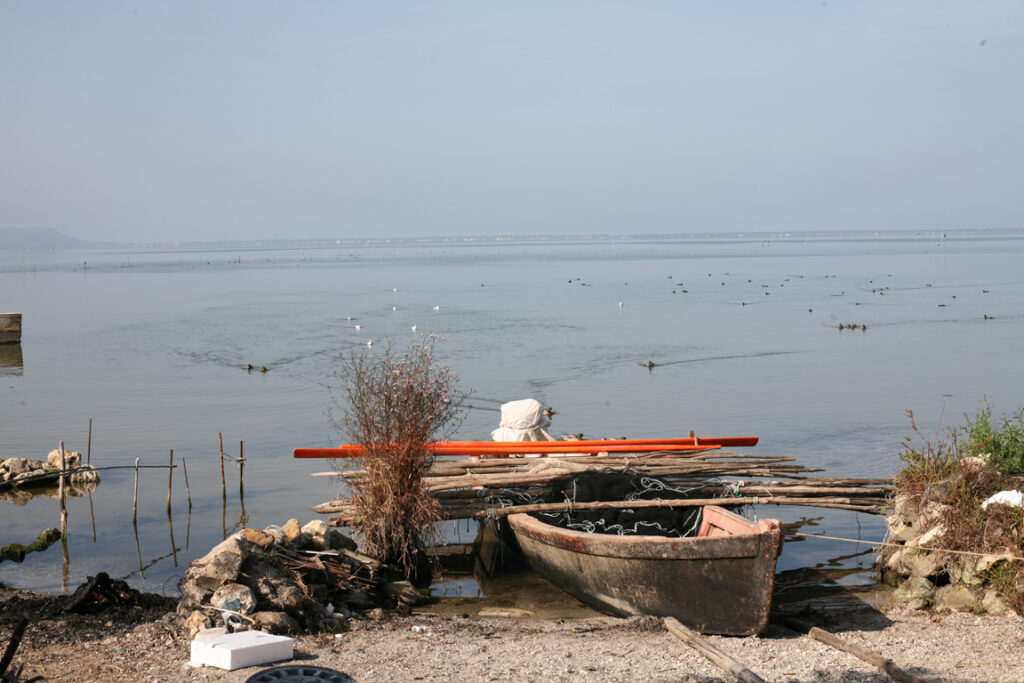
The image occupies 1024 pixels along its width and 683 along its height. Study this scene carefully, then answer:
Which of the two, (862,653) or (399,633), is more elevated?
(862,653)

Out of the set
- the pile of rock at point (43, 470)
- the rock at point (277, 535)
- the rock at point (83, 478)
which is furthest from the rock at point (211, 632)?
the rock at point (83, 478)

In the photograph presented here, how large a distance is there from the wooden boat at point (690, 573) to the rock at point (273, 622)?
329 centimetres

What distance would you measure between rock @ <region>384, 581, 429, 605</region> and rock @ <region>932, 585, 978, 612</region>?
227 inches

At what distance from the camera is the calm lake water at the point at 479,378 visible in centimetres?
1620

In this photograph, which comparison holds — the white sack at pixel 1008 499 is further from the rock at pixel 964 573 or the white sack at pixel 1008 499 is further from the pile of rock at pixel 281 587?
the pile of rock at pixel 281 587

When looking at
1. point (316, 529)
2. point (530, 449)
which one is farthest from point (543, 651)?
point (530, 449)

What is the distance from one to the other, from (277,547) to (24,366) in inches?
1194

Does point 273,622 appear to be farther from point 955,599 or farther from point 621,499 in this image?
point 955,599

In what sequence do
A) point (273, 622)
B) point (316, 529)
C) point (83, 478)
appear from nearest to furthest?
point (273, 622), point (316, 529), point (83, 478)

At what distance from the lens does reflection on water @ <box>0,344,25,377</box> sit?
3512 cm

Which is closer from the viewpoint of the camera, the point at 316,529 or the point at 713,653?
the point at 713,653

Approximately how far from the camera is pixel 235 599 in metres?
9.55

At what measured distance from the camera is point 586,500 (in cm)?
1267

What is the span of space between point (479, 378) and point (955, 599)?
2262cm
